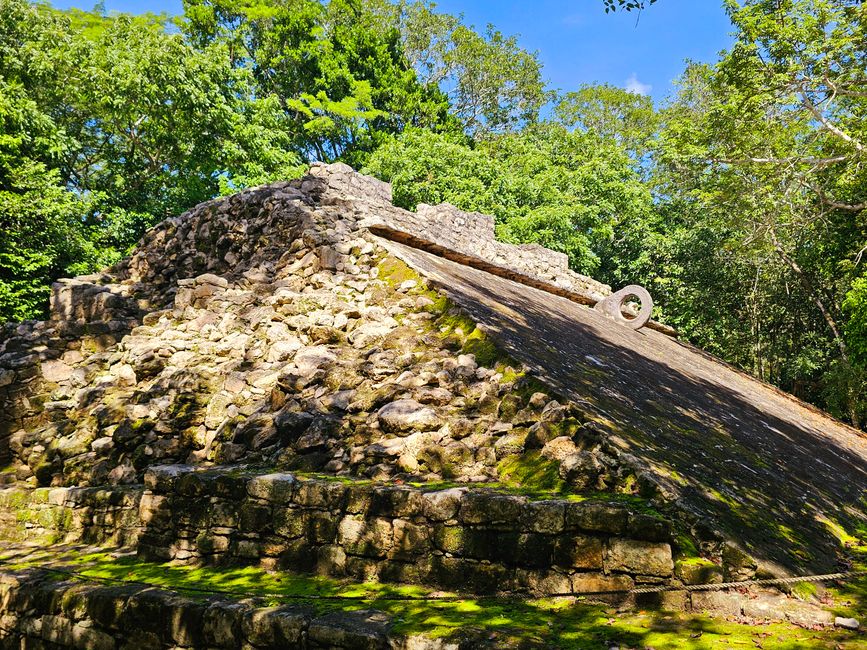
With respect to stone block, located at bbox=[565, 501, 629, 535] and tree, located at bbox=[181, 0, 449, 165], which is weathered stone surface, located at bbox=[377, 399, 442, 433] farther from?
tree, located at bbox=[181, 0, 449, 165]

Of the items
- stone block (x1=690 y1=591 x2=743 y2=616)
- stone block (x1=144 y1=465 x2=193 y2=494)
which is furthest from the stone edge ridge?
stone block (x1=690 y1=591 x2=743 y2=616)

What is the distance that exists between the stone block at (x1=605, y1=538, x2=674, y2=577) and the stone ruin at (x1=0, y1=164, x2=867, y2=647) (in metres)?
0.01

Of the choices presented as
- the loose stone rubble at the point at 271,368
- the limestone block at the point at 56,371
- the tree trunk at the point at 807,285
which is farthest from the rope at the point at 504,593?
the tree trunk at the point at 807,285

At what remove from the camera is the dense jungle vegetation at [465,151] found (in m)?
13.4

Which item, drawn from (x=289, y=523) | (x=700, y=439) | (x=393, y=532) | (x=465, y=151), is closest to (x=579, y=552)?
(x=393, y=532)

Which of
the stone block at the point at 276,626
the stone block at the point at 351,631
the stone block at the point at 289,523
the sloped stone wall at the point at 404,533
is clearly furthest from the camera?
the stone block at the point at 289,523

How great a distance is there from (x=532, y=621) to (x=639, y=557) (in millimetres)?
658

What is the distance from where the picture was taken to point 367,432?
4570mm

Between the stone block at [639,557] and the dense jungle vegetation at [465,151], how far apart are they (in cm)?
1213

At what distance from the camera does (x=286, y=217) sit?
316 inches

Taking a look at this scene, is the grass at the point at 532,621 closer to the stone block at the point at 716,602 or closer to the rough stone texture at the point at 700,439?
the stone block at the point at 716,602

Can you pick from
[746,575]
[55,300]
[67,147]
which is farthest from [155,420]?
[67,147]

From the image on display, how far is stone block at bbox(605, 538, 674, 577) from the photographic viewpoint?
9.68ft

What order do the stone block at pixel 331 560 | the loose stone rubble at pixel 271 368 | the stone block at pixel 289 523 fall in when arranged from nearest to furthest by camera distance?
the stone block at pixel 331 560
the stone block at pixel 289 523
the loose stone rubble at pixel 271 368
